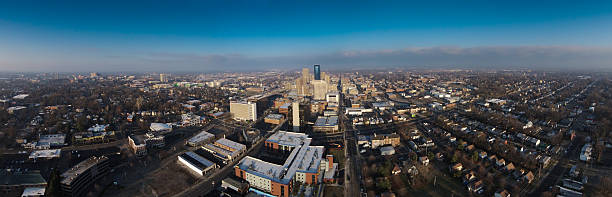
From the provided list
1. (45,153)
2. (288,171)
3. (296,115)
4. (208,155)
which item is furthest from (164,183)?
(296,115)

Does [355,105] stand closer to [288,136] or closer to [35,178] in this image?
[288,136]

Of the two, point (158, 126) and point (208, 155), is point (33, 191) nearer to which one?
point (208, 155)

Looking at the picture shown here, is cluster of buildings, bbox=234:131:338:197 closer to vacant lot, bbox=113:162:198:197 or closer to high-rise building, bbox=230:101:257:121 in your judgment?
vacant lot, bbox=113:162:198:197

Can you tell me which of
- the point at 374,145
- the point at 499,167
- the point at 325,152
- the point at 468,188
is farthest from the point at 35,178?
the point at 499,167

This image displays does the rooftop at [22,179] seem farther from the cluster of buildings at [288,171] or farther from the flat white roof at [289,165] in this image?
the flat white roof at [289,165]

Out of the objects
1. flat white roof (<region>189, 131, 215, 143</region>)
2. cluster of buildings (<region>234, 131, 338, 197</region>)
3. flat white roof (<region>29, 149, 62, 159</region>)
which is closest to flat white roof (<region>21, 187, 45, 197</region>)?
flat white roof (<region>29, 149, 62, 159</region>)

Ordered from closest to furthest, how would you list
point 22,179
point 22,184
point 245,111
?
point 22,184, point 22,179, point 245,111
